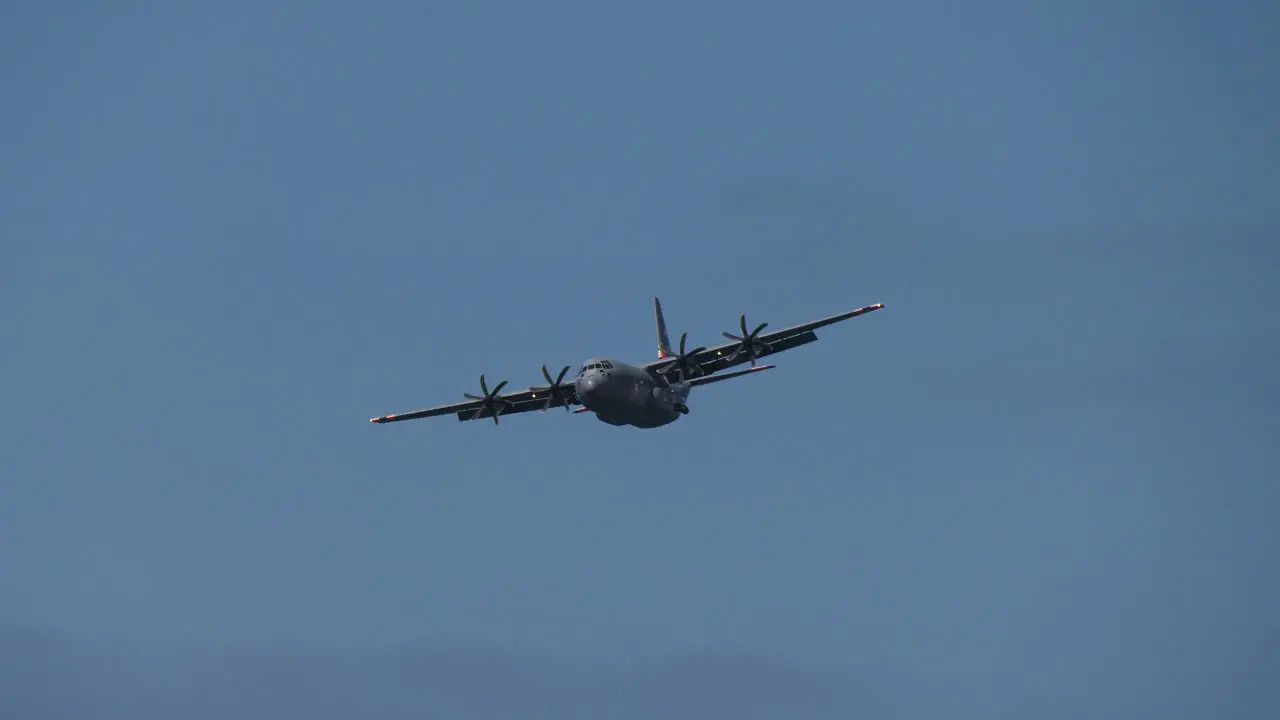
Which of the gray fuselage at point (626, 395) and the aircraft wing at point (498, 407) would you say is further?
the aircraft wing at point (498, 407)

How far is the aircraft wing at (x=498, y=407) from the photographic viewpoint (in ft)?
341

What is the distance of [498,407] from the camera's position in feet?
346

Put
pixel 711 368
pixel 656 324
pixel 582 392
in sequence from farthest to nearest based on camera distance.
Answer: pixel 656 324 < pixel 711 368 < pixel 582 392

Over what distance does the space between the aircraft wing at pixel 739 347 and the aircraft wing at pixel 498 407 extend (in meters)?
7.91

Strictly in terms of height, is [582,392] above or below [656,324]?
below

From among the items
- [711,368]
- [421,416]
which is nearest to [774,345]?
[711,368]

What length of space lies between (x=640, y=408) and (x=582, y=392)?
4049 mm

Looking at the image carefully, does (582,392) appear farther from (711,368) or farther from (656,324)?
(656,324)

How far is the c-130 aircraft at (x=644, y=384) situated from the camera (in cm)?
9388

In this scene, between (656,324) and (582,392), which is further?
(656,324)

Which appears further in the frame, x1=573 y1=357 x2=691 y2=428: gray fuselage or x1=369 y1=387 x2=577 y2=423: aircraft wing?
x1=369 y1=387 x2=577 y2=423: aircraft wing

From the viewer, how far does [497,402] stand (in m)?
105

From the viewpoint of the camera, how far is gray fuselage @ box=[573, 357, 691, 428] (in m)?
93.4

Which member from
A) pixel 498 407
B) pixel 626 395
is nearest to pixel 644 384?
pixel 626 395
